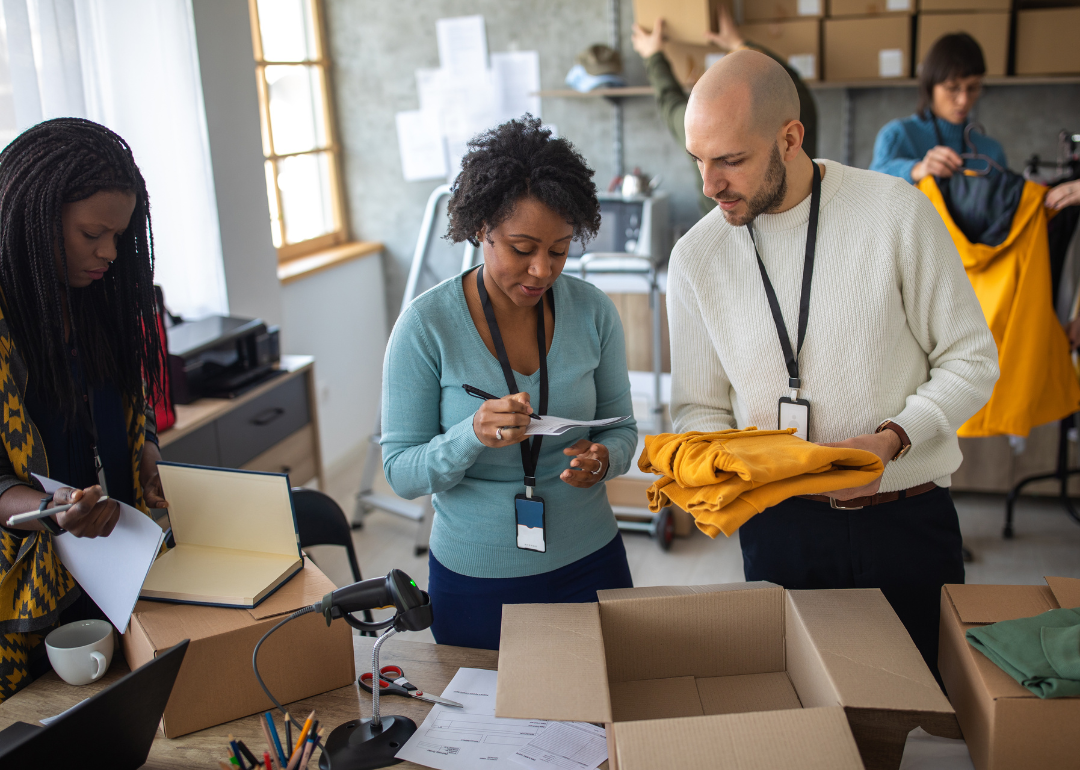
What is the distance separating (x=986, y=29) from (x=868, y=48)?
0.46 m

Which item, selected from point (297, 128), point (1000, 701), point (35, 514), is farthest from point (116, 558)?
point (297, 128)

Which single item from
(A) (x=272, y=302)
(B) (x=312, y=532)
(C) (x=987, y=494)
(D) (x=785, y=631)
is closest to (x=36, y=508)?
(B) (x=312, y=532)

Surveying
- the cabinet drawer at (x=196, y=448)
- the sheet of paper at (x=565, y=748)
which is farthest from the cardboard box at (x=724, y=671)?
the cabinet drawer at (x=196, y=448)

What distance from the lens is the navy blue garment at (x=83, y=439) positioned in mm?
1335

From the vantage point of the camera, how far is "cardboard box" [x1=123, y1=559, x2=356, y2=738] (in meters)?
1.20

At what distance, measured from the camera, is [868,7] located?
3721mm

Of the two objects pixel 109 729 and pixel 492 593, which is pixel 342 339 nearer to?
pixel 492 593

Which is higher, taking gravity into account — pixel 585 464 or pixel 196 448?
pixel 585 464

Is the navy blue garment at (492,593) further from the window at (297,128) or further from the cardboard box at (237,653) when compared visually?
the window at (297,128)

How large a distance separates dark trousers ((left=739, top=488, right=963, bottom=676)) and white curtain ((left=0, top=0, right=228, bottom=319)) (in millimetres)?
2273

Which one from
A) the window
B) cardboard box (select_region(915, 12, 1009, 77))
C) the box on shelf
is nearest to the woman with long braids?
the window

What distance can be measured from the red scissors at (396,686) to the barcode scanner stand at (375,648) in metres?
0.06

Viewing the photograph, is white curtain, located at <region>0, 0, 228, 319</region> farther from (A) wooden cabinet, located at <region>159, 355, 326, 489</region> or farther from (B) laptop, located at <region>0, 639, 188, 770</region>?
(B) laptop, located at <region>0, 639, 188, 770</region>

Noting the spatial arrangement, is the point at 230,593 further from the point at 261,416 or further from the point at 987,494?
the point at 987,494
